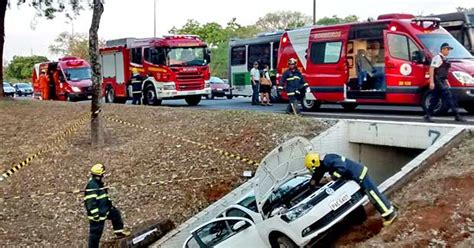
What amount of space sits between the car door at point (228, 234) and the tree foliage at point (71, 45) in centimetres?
6946

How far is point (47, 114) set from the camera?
18.4m

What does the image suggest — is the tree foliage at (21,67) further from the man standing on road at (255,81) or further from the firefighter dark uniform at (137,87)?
the man standing on road at (255,81)

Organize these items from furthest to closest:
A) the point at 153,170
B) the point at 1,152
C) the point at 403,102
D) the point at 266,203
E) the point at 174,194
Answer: the point at 403,102, the point at 1,152, the point at 153,170, the point at 174,194, the point at 266,203

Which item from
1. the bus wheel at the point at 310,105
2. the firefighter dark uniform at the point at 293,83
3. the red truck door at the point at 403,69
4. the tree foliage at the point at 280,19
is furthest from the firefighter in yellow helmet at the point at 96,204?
the tree foliage at the point at 280,19

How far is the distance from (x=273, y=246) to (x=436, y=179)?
8.38 ft

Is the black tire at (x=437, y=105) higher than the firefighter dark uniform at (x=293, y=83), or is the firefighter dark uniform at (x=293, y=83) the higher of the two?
the firefighter dark uniform at (x=293, y=83)

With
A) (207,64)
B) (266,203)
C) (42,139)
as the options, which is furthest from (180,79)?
(266,203)

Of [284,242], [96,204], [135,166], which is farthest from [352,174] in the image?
[135,166]

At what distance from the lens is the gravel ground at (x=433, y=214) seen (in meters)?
7.06

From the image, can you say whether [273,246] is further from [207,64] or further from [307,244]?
[207,64]

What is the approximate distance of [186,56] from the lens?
2328 cm

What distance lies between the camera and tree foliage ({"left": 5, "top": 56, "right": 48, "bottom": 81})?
86.1 meters

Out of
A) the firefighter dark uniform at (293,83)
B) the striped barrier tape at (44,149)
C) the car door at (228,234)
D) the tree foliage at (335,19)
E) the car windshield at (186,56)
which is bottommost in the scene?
the car door at (228,234)

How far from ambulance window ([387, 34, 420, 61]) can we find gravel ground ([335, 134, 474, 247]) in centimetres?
698
